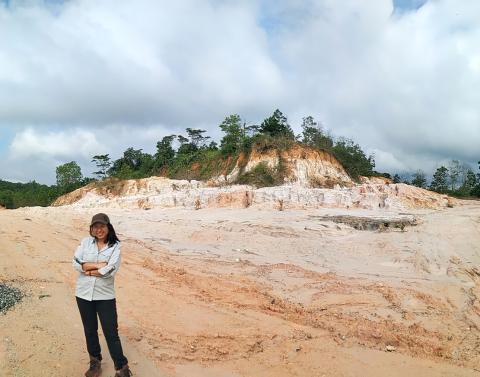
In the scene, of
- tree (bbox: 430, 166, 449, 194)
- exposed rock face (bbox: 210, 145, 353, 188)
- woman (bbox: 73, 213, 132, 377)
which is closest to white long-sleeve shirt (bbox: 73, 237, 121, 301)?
woman (bbox: 73, 213, 132, 377)

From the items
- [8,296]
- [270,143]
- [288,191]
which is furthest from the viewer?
[270,143]

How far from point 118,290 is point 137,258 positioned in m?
3.87

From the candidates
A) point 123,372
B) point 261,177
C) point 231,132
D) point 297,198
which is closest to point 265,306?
point 123,372

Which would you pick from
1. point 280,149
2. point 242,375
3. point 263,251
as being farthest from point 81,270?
point 280,149

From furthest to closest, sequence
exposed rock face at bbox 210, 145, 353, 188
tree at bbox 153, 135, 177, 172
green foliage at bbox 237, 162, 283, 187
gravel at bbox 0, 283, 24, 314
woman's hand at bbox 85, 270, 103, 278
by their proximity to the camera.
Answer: tree at bbox 153, 135, 177, 172, exposed rock face at bbox 210, 145, 353, 188, green foliage at bbox 237, 162, 283, 187, gravel at bbox 0, 283, 24, 314, woman's hand at bbox 85, 270, 103, 278

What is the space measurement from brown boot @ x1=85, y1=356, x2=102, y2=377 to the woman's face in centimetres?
126

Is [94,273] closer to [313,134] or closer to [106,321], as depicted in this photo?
[106,321]

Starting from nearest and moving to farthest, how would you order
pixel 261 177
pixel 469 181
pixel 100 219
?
1. pixel 100 219
2. pixel 261 177
3. pixel 469 181

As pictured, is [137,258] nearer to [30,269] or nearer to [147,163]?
[30,269]

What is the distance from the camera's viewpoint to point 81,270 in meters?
4.22

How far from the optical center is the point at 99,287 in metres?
4.17

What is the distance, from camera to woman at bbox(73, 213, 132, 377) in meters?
4.17

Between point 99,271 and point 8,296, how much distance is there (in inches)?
113

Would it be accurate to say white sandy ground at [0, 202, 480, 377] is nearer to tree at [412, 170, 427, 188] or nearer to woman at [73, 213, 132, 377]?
woman at [73, 213, 132, 377]
